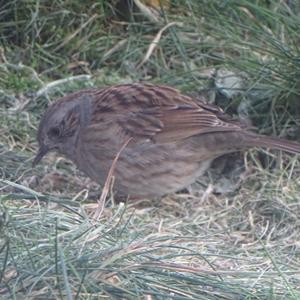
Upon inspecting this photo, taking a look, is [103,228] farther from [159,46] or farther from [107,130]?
[159,46]

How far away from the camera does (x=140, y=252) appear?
3711 millimetres

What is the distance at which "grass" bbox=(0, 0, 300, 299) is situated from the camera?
11.8 ft

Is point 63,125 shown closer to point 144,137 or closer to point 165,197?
point 144,137

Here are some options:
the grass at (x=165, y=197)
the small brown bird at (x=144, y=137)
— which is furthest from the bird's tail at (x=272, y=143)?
the grass at (x=165, y=197)

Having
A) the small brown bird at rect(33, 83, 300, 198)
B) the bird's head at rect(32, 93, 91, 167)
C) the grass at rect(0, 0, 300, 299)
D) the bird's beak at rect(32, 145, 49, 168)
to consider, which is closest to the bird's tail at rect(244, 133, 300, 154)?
the small brown bird at rect(33, 83, 300, 198)

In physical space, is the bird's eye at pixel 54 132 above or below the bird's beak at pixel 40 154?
above

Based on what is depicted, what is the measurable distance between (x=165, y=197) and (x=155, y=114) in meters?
0.41

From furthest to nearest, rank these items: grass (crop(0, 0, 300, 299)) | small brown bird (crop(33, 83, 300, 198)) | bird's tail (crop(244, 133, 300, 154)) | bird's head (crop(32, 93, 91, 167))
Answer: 1. bird's head (crop(32, 93, 91, 167))
2. small brown bird (crop(33, 83, 300, 198))
3. bird's tail (crop(244, 133, 300, 154))
4. grass (crop(0, 0, 300, 299))

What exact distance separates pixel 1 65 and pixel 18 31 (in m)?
0.34

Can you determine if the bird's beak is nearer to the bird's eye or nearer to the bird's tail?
the bird's eye

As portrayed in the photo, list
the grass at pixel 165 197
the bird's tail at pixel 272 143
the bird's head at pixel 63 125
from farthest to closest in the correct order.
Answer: the bird's head at pixel 63 125 < the bird's tail at pixel 272 143 < the grass at pixel 165 197

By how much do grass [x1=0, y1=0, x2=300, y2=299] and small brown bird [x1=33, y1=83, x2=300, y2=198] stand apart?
0.13 metres

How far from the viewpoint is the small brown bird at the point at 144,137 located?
550 cm

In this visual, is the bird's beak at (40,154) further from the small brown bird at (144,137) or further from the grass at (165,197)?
the grass at (165,197)
